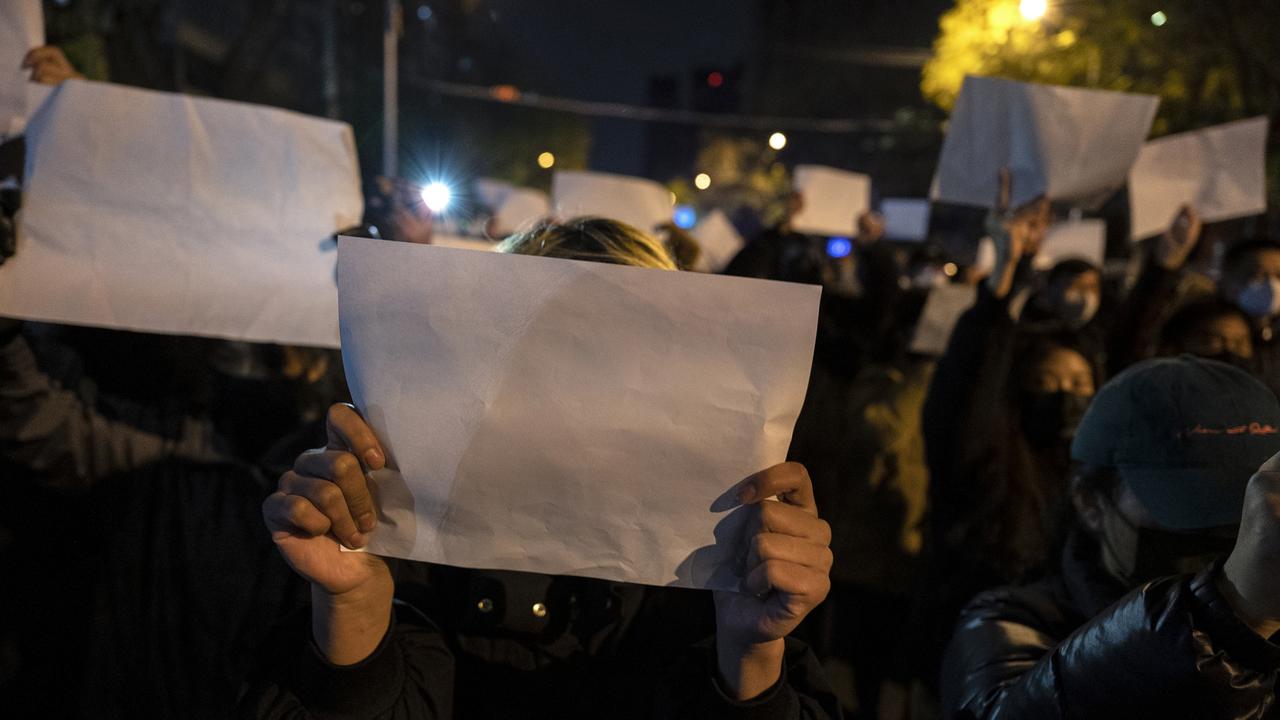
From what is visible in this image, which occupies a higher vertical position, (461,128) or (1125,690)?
(1125,690)

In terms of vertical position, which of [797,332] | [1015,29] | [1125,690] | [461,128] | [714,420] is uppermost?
[1015,29]

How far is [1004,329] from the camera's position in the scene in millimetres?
2928

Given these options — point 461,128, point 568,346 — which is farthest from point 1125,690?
point 461,128

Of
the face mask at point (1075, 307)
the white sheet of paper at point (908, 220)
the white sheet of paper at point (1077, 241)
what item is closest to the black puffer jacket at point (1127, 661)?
the face mask at point (1075, 307)

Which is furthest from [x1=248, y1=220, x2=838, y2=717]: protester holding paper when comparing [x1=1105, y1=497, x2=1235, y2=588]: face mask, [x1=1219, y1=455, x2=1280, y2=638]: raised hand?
[x1=1105, y1=497, x2=1235, y2=588]: face mask

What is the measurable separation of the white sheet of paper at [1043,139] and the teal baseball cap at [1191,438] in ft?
4.90

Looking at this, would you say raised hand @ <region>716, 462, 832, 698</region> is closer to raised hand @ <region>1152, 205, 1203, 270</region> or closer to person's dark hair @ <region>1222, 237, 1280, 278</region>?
raised hand @ <region>1152, 205, 1203, 270</region>

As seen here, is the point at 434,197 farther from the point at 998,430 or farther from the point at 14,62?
the point at 998,430

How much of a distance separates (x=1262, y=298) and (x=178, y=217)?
14.3 ft

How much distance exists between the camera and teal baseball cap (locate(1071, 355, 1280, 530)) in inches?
55.4

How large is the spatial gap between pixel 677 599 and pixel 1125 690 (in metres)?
0.82

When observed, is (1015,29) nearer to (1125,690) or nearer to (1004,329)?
(1004,329)

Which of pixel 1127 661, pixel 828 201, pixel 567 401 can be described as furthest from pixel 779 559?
pixel 828 201

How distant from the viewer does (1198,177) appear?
3.47m
